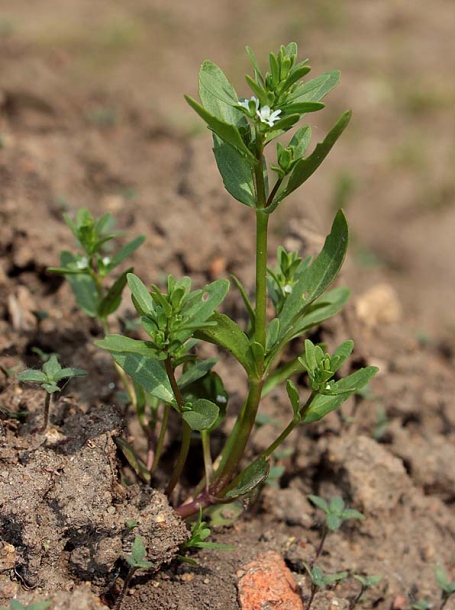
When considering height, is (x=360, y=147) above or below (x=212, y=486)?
above

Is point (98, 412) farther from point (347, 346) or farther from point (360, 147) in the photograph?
point (360, 147)

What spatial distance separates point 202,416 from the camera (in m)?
2.29

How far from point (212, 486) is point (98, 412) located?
517 mm

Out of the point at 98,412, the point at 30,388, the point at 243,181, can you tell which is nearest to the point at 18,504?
the point at 98,412

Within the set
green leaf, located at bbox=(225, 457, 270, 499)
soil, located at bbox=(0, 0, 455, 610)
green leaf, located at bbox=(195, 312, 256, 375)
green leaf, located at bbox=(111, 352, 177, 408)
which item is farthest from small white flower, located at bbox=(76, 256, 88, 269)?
green leaf, located at bbox=(225, 457, 270, 499)

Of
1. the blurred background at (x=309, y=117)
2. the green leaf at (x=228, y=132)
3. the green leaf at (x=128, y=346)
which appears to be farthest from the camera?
the blurred background at (x=309, y=117)

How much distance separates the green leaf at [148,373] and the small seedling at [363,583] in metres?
0.96

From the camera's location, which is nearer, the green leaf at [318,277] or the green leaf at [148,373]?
the green leaf at [148,373]

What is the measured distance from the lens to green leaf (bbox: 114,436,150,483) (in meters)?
2.56

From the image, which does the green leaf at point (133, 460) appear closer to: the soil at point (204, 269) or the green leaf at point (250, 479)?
the soil at point (204, 269)

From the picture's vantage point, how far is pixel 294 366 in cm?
281

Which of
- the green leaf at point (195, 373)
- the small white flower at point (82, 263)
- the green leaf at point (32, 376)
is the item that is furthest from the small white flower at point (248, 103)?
the green leaf at point (32, 376)

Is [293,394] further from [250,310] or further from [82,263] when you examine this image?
[82,263]

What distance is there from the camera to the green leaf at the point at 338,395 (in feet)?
7.60
